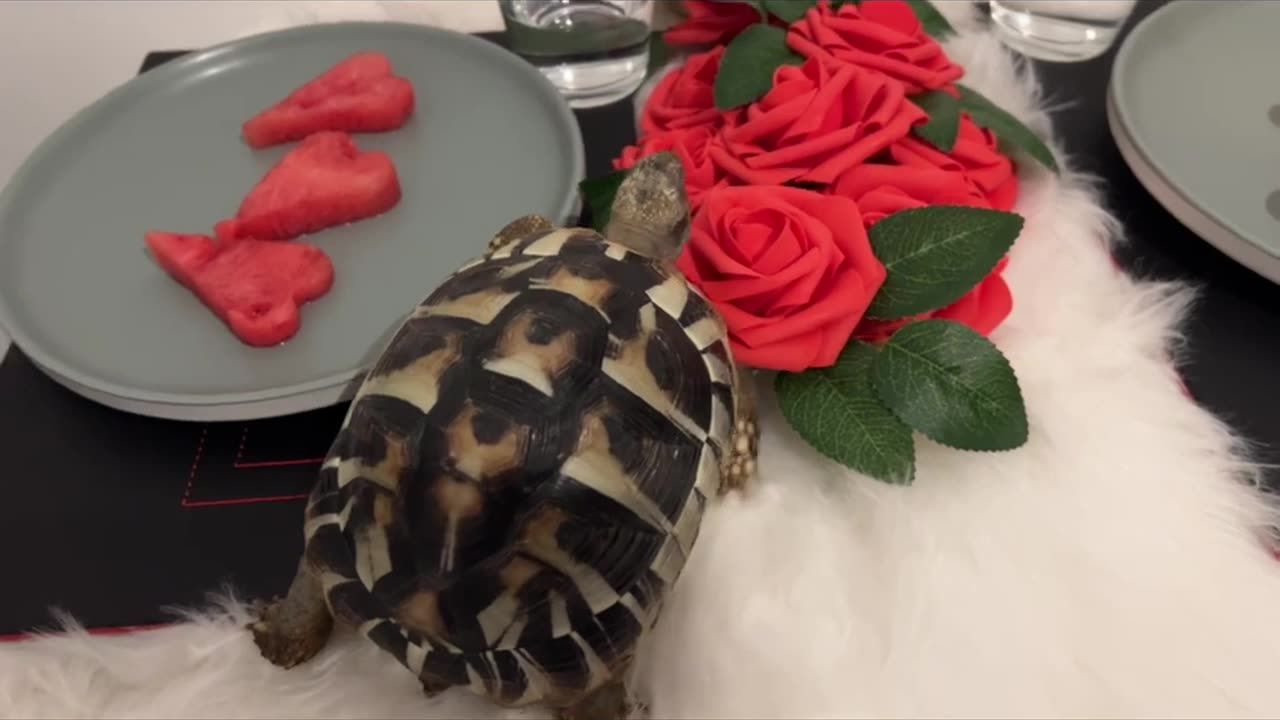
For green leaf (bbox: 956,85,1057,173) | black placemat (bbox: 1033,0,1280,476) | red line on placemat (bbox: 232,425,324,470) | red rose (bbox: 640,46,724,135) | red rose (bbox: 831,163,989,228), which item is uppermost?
red rose (bbox: 640,46,724,135)

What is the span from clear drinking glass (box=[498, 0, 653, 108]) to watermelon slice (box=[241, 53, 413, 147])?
0.12 m

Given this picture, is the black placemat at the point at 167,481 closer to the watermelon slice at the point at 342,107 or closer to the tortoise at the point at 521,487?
the tortoise at the point at 521,487

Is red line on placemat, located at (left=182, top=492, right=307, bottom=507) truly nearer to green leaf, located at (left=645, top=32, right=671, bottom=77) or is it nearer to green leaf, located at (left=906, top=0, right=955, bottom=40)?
green leaf, located at (left=645, top=32, right=671, bottom=77)

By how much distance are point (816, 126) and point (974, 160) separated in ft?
0.36

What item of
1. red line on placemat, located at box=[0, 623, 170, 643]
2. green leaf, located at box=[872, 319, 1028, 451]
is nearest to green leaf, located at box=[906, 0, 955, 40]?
green leaf, located at box=[872, 319, 1028, 451]

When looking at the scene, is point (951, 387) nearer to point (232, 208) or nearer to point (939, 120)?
point (939, 120)

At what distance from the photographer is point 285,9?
2.64 ft

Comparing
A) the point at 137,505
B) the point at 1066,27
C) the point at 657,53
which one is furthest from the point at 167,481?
the point at 1066,27

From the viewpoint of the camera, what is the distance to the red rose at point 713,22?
67 cm

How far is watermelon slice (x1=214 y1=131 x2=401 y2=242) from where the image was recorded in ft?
1.77

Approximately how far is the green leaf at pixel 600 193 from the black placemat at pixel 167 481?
18 cm

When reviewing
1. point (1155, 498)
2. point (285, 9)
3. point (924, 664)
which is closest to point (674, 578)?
point (924, 664)

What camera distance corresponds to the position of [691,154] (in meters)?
0.57

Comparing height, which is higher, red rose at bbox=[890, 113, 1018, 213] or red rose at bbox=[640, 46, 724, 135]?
red rose at bbox=[640, 46, 724, 135]
